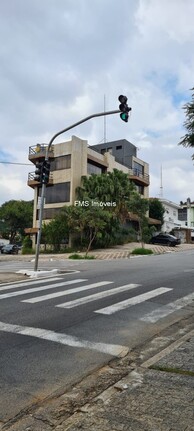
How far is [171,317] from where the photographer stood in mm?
7949

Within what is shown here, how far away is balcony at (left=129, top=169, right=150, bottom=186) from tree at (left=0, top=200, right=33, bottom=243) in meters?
17.9

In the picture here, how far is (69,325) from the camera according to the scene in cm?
716

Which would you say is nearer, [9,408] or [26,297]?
[9,408]

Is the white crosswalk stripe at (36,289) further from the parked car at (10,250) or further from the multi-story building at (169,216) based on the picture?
the multi-story building at (169,216)

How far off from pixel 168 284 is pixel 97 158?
32.6 m

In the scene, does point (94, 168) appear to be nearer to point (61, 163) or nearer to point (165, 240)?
point (61, 163)

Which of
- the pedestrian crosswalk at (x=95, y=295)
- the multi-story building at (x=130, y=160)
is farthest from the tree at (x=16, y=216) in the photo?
the pedestrian crosswalk at (x=95, y=295)

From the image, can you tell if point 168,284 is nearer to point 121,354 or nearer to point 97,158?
point 121,354

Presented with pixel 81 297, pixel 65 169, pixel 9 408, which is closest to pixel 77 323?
pixel 81 297

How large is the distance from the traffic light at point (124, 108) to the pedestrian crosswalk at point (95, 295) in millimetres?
5483

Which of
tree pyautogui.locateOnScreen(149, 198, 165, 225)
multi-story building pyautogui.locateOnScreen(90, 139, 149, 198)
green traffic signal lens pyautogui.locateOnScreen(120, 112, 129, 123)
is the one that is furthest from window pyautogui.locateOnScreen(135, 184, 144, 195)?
green traffic signal lens pyautogui.locateOnScreen(120, 112, 129, 123)

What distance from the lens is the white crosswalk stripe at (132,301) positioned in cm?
844

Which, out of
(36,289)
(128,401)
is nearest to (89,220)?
(36,289)

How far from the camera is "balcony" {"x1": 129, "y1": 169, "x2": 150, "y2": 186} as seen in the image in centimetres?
5141
